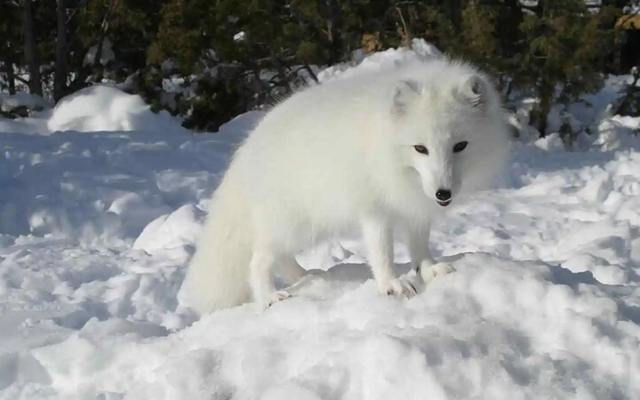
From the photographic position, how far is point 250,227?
9.84 feet

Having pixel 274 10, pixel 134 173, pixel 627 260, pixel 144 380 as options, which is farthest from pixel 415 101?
pixel 274 10

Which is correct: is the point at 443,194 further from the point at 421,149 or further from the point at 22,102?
the point at 22,102

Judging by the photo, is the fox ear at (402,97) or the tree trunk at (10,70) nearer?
the fox ear at (402,97)

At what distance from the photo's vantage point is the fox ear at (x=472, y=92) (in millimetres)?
2512

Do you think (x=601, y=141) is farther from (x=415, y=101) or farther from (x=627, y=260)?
(x=415, y=101)

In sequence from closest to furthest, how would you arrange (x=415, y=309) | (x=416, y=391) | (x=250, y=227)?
(x=416, y=391) → (x=415, y=309) → (x=250, y=227)

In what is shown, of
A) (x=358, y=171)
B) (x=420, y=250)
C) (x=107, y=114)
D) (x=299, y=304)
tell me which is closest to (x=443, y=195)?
(x=358, y=171)

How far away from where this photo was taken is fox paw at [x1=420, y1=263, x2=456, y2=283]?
262cm

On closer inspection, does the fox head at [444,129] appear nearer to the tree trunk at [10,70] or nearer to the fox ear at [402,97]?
the fox ear at [402,97]

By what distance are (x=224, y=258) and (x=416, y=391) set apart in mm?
1346

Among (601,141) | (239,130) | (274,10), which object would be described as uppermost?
(274,10)

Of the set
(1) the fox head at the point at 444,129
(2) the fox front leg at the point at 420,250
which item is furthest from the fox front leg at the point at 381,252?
(1) the fox head at the point at 444,129

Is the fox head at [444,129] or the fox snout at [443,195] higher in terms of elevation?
the fox head at [444,129]

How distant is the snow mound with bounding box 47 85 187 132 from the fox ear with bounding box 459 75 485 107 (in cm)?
652
